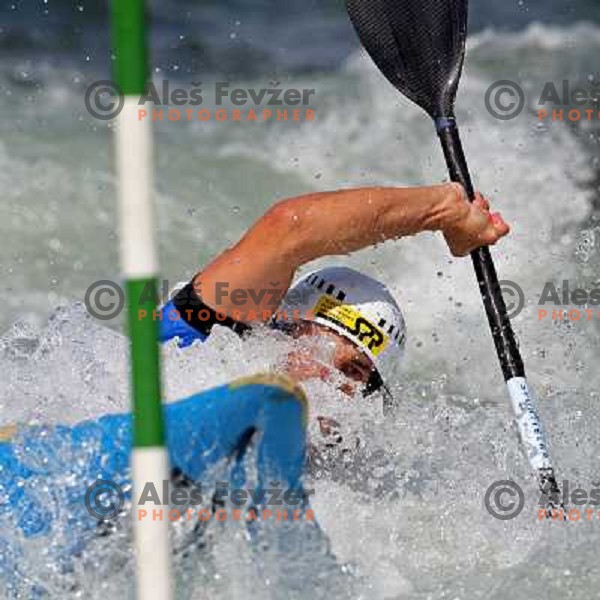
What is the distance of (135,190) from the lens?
1.90m

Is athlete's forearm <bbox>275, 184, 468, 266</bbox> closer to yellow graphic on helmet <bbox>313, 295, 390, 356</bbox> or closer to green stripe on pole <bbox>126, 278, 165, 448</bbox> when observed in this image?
yellow graphic on helmet <bbox>313, 295, 390, 356</bbox>

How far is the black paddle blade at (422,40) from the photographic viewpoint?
12.1 feet

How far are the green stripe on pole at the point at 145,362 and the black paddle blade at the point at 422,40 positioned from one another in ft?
6.09

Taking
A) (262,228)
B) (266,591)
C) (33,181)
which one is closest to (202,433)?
(266,591)

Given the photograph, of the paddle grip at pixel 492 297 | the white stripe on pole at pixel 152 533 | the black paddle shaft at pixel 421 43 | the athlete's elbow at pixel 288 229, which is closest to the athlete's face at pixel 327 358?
the athlete's elbow at pixel 288 229

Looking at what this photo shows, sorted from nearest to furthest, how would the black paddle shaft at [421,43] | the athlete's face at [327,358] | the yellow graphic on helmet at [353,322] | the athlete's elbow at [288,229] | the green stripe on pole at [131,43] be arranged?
the green stripe on pole at [131,43]
the athlete's elbow at [288,229]
the athlete's face at [327,358]
the yellow graphic on helmet at [353,322]
the black paddle shaft at [421,43]

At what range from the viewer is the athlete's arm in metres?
3.03

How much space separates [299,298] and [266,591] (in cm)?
75

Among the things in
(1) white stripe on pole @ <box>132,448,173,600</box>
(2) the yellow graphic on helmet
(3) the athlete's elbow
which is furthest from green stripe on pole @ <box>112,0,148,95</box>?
(2) the yellow graphic on helmet

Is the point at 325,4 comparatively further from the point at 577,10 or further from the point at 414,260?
the point at 414,260

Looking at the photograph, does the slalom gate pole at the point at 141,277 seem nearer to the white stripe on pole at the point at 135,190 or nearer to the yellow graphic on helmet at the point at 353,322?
the white stripe on pole at the point at 135,190

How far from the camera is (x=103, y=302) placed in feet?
19.5

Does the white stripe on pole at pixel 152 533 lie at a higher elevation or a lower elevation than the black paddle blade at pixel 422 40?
lower

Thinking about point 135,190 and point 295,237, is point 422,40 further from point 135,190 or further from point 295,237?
point 135,190
